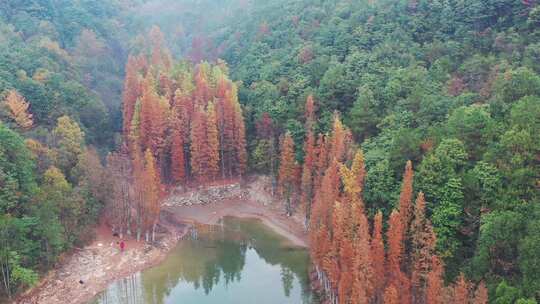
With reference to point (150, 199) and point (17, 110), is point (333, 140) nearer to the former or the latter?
point (150, 199)

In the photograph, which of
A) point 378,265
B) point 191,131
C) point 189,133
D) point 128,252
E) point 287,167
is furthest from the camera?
point 189,133

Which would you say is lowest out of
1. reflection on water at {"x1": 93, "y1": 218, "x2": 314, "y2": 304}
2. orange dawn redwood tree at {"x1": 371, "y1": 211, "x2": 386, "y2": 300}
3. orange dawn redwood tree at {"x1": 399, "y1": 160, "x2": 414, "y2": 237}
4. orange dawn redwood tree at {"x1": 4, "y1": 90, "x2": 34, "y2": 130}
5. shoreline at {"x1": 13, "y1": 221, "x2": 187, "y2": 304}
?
reflection on water at {"x1": 93, "y1": 218, "x2": 314, "y2": 304}

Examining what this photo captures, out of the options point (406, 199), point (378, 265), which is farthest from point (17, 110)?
point (406, 199)

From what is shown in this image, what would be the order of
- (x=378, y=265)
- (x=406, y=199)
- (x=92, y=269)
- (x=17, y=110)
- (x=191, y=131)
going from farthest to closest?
1. (x=191, y=131)
2. (x=17, y=110)
3. (x=92, y=269)
4. (x=406, y=199)
5. (x=378, y=265)

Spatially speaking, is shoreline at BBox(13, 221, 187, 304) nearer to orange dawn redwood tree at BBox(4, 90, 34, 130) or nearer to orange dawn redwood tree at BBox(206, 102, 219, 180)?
orange dawn redwood tree at BBox(206, 102, 219, 180)

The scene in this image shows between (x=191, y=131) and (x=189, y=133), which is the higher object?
(x=191, y=131)

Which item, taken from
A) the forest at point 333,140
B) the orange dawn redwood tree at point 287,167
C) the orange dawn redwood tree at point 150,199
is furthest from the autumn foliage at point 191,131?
the orange dawn redwood tree at point 150,199

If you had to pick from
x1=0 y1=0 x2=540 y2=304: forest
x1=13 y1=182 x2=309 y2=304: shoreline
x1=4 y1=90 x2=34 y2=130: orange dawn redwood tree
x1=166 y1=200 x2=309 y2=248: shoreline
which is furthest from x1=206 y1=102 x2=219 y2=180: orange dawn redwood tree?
x1=4 y1=90 x2=34 y2=130: orange dawn redwood tree
